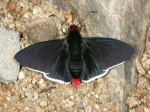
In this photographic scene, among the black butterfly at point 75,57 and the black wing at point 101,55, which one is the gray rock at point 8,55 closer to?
the black butterfly at point 75,57

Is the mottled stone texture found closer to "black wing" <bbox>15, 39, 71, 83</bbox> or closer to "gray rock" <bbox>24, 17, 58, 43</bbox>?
"gray rock" <bbox>24, 17, 58, 43</bbox>

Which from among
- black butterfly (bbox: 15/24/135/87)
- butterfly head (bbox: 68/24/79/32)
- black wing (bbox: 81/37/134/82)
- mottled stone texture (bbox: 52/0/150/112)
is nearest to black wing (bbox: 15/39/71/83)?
black butterfly (bbox: 15/24/135/87)

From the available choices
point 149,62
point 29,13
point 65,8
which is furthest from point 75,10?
point 149,62

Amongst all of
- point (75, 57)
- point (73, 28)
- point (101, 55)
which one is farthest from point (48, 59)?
point (101, 55)

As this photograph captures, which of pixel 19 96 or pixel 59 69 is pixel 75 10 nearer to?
pixel 59 69

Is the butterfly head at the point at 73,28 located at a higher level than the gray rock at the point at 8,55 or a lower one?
higher

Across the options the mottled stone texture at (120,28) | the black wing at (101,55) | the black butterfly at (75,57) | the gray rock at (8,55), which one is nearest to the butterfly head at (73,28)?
the black butterfly at (75,57)

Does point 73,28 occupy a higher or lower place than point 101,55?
higher

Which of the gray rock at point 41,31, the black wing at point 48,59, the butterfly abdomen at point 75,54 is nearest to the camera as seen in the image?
the black wing at point 48,59

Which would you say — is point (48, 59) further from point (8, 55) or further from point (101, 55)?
point (101, 55)
